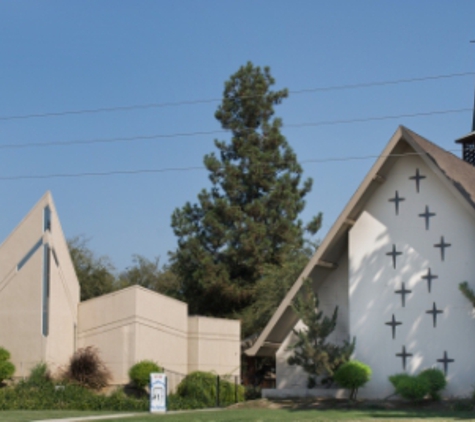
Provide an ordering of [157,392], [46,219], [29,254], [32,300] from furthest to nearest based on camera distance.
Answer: [46,219] < [29,254] < [32,300] < [157,392]

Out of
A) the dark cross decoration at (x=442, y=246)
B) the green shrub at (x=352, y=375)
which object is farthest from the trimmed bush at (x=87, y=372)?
the dark cross decoration at (x=442, y=246)

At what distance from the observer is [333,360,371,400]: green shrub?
1043 inches

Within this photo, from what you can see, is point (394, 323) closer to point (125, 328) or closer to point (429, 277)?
point (429, 277)

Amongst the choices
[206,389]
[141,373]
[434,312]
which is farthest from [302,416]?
[141,373]

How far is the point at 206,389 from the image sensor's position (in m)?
34.9

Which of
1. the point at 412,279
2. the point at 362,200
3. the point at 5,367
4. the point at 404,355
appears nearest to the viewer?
the point at 404,355

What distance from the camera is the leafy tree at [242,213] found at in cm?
5619

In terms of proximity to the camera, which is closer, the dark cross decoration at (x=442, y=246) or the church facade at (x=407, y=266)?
the church facade at (x=407, y=266)

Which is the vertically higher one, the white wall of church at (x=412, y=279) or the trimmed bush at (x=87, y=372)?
the white wall of church at (x=412, y=279)

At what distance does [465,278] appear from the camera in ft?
88.0

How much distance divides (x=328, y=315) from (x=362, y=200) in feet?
13.7

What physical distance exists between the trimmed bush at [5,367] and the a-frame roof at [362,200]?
35.0 ft

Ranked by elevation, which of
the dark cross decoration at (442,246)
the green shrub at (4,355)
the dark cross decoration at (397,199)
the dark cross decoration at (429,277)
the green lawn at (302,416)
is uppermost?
the dark cross decoration at (397,199)

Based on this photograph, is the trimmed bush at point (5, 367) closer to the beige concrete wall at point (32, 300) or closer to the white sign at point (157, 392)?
the beige concrete wall at point (32, 300)
